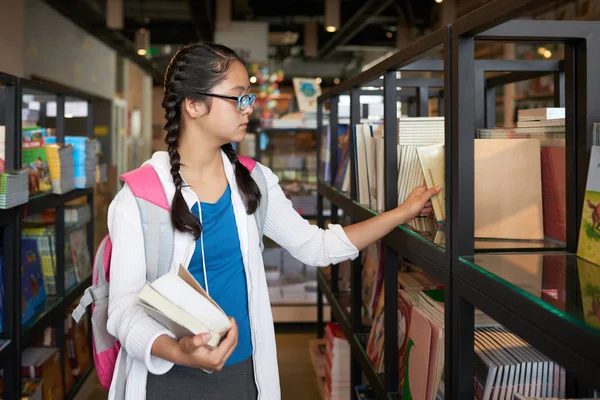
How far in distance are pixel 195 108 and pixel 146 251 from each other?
43 cm

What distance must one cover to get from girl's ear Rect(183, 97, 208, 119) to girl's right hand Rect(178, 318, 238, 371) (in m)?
0.66

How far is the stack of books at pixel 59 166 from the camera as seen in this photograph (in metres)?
3.27

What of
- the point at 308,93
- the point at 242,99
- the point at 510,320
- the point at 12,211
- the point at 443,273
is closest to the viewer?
the point at 510,320

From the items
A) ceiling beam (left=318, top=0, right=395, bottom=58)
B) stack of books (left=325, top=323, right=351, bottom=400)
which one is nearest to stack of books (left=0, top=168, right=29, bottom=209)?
stack of books (left=325, top=323, right=351, bottom=400)

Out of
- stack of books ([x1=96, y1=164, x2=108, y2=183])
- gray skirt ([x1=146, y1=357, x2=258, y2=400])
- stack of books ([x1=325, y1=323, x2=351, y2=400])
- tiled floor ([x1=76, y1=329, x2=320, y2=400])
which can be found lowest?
tiled floor ([x1=76, y1=329, x2=320, y2=400])

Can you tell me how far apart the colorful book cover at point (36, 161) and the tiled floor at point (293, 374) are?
1.38 metres

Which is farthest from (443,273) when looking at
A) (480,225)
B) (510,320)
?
(510,320)

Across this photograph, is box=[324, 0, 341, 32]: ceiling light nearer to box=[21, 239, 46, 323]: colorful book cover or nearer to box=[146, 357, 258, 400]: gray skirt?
box=[21, 239, 46, 323]: colorful book cover

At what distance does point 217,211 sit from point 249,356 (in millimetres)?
435

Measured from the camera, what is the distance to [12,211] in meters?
2.67

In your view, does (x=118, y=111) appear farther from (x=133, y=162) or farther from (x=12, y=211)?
(x=12, y=211)

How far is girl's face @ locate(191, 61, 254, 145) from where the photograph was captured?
179cm

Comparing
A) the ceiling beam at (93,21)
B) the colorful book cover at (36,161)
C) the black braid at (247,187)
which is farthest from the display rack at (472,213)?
the ceiling beam at (93,21)

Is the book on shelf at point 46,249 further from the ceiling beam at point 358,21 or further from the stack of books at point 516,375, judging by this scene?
the ceiling beam at point 358,21
